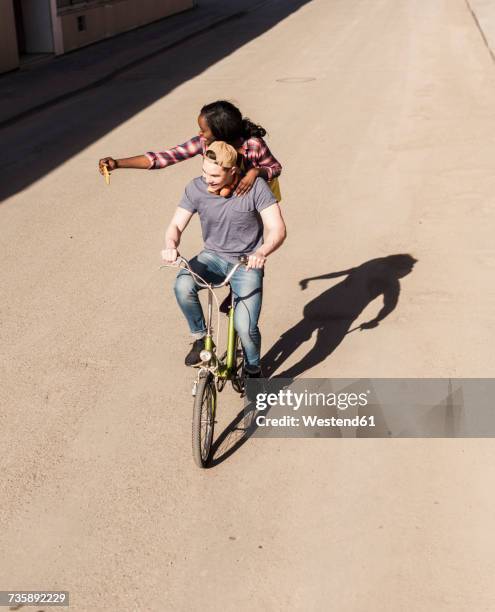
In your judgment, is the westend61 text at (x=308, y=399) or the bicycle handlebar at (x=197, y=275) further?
the westend61 text at (x=308, y=399)

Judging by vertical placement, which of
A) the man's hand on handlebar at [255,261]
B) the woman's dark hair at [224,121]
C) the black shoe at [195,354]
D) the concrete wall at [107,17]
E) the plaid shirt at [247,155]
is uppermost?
the woman's dark hair at [224,121]

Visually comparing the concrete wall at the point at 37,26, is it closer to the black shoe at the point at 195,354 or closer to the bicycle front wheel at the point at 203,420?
the black shoe at the point at 195,354

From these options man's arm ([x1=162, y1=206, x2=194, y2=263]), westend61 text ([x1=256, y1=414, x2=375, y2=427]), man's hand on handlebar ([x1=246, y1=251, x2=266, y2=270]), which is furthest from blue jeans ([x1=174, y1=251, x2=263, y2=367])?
westend61 text ([x1=256, y1=414, x2=375, y2=427])

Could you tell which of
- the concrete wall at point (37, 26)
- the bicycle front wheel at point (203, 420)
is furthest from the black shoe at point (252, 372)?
the concrete wall at point (37, 26)

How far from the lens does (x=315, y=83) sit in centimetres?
1972

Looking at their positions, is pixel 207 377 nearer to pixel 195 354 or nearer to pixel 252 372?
pixel 252 372

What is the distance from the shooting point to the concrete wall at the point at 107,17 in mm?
25983

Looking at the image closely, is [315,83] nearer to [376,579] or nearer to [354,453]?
[354,453]

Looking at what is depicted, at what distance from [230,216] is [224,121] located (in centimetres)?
60

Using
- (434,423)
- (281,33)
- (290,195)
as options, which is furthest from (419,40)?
(434,423)

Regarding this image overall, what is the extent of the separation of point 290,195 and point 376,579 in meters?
7.44

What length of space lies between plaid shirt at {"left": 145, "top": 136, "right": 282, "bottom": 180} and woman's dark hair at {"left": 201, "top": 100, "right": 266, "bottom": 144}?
0.14 meters

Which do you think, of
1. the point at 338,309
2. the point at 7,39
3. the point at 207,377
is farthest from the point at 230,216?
the point at 7,39

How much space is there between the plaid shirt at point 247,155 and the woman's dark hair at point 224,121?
0.14m
